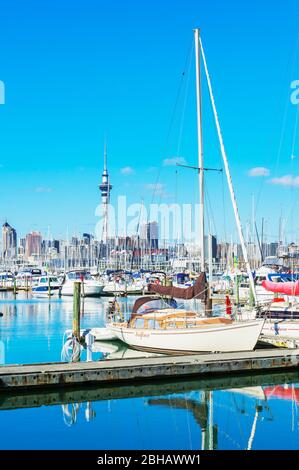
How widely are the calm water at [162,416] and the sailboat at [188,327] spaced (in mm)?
2658

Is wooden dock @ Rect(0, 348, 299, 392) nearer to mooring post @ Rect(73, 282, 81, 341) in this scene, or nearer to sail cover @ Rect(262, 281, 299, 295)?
mooring post @ Rect(73, 282, 81, 341)

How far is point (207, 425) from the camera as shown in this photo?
1798 cm

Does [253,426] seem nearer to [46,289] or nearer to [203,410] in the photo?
[203,410]

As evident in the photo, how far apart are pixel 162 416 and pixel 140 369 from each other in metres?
3.25

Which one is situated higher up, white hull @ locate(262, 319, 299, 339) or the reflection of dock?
white hull @ locate(262, 319, 299, 339)

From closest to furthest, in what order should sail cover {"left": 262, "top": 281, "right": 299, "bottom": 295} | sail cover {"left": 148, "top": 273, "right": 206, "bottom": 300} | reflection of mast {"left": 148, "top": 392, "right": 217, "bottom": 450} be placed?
reflection of mast {"left": 148, "top": 392, "right": 217, "bottom": 450}
sail cover {"left": 148, "top": 273, "right": 206, "bottom": 300}
sail cover {"left": 262, "top": 281, "right": 299, "bottom": 295}

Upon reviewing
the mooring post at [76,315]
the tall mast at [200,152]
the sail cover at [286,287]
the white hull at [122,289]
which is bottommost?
the white hull at [122,289]

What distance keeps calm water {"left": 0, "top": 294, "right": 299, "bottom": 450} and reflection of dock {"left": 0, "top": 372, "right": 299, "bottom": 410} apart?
0.03 m

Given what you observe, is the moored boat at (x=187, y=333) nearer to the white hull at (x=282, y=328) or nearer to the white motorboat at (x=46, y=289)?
the white hull at (x=282, y=328)

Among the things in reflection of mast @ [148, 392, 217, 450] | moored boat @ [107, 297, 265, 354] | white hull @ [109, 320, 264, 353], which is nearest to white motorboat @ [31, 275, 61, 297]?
moored boat @ [107, 297, 265, 354]

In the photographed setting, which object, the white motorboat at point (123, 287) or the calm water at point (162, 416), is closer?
the calm water at point (162, 416)

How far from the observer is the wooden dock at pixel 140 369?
20.6m

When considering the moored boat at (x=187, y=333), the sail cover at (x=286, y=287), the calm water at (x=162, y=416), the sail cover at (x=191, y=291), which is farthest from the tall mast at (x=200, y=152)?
the calm water at (x=162, y=416)

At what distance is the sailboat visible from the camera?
25766 millimetres
